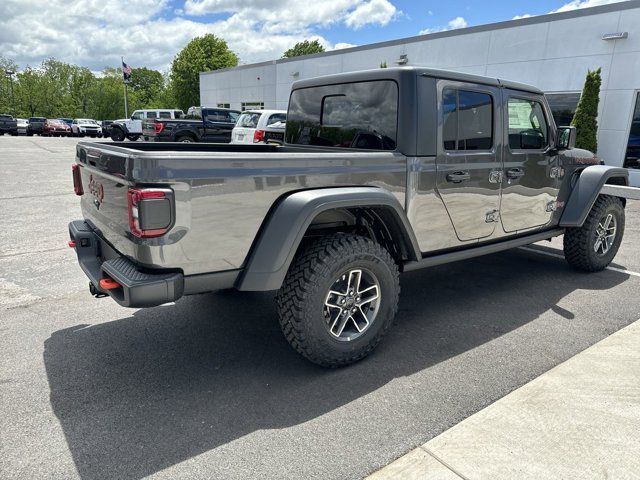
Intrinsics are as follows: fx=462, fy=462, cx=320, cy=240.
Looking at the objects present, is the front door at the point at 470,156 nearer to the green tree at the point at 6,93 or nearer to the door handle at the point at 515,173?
the door handle at the point at 515,173

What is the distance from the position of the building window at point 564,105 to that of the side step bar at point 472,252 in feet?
34.5

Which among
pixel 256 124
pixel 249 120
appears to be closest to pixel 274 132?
pixel 256 124

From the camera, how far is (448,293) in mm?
4539

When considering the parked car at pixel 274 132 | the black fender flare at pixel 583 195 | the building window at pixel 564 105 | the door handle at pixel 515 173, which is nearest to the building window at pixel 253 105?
the parked car at pixel 274 132

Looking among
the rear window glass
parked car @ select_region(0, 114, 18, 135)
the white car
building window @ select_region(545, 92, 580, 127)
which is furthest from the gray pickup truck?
parked car @ select_region(0, 114, 18, 135)

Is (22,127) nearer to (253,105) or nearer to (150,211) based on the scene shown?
(253,105)

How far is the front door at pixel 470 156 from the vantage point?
3.43 metres

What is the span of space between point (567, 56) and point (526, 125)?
1118 centimetres

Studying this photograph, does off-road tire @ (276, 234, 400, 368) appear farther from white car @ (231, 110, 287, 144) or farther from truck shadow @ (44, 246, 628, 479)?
white car @ (231, 110, 287, 144)

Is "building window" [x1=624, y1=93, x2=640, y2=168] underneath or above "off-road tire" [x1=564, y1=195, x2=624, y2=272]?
above

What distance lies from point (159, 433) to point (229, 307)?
5.77 feet

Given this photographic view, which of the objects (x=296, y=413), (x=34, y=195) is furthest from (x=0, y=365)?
(x=34, y=195)

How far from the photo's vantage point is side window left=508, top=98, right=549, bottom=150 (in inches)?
159

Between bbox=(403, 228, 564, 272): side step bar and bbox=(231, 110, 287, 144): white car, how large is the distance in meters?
8.92
